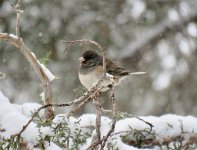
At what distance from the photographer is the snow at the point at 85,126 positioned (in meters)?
1.78

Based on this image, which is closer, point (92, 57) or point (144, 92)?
point (92, 57)

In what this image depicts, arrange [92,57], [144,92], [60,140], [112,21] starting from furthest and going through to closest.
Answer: [112,21]
[144,92]
[92,57]
[60,140]

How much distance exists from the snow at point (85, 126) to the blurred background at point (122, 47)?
2.69m

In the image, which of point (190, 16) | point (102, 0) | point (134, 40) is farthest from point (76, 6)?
point (190, 16)

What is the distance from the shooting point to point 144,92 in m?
5.69

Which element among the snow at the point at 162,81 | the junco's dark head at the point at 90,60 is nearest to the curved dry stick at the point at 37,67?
the junco's dark head at the point at 90,60

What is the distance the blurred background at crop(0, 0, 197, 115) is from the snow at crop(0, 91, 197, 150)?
8.81ft

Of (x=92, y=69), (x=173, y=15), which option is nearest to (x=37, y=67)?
(x=92, y=69)

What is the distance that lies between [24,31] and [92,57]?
1.73 meters

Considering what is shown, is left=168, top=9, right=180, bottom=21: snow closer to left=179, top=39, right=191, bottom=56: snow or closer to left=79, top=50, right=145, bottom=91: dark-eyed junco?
left=179, top=39, right=191, bottom=56: snow

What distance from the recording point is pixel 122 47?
6.20 m

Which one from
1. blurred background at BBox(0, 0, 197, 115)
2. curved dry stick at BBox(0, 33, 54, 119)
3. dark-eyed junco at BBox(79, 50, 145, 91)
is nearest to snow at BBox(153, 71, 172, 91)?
blurred background at BBox(0, 0, 197, 115)

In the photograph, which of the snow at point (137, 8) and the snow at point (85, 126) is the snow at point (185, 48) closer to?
the snow at point (137, 8)

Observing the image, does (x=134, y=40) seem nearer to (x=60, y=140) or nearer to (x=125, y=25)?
(x=125, y=25)
